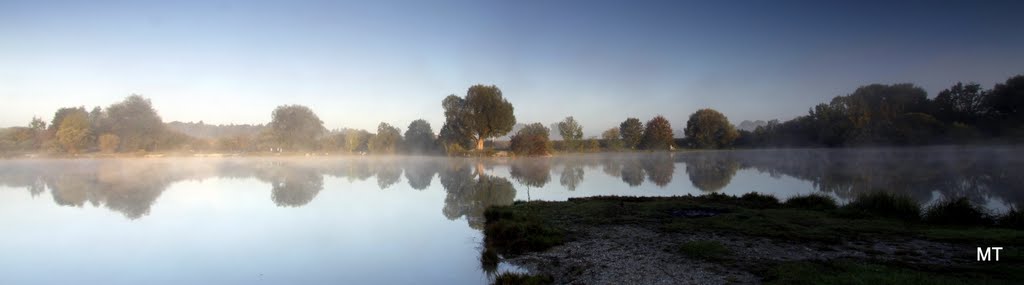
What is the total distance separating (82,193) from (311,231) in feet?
50.8

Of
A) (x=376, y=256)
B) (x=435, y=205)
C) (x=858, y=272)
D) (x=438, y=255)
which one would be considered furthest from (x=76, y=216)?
(x=858, y=272)

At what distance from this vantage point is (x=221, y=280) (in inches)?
282

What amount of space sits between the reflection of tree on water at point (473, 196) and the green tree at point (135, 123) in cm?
6744

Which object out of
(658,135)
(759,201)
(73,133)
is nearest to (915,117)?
(658,135)

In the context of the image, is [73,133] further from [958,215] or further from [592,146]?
[958,215]

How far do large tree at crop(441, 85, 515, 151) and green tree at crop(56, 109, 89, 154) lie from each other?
51.2m

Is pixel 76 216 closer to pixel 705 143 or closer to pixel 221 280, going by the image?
pixel 221 280

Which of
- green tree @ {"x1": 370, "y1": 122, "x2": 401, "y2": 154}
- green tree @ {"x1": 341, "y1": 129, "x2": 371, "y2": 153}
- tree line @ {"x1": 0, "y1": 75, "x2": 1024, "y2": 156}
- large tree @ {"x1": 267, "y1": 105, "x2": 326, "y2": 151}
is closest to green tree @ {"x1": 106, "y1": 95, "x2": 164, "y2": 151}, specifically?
tree line @ {"x1": 0, "y1": 75, "x2": 1024, "y2": 156}

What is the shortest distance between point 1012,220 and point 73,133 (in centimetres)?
8844

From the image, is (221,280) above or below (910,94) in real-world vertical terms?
below

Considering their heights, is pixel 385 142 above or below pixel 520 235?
above

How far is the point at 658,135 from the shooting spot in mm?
68875

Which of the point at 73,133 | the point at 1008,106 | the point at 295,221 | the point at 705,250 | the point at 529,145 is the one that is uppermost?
the point at 1008,106

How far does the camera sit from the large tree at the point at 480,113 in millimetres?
54438
